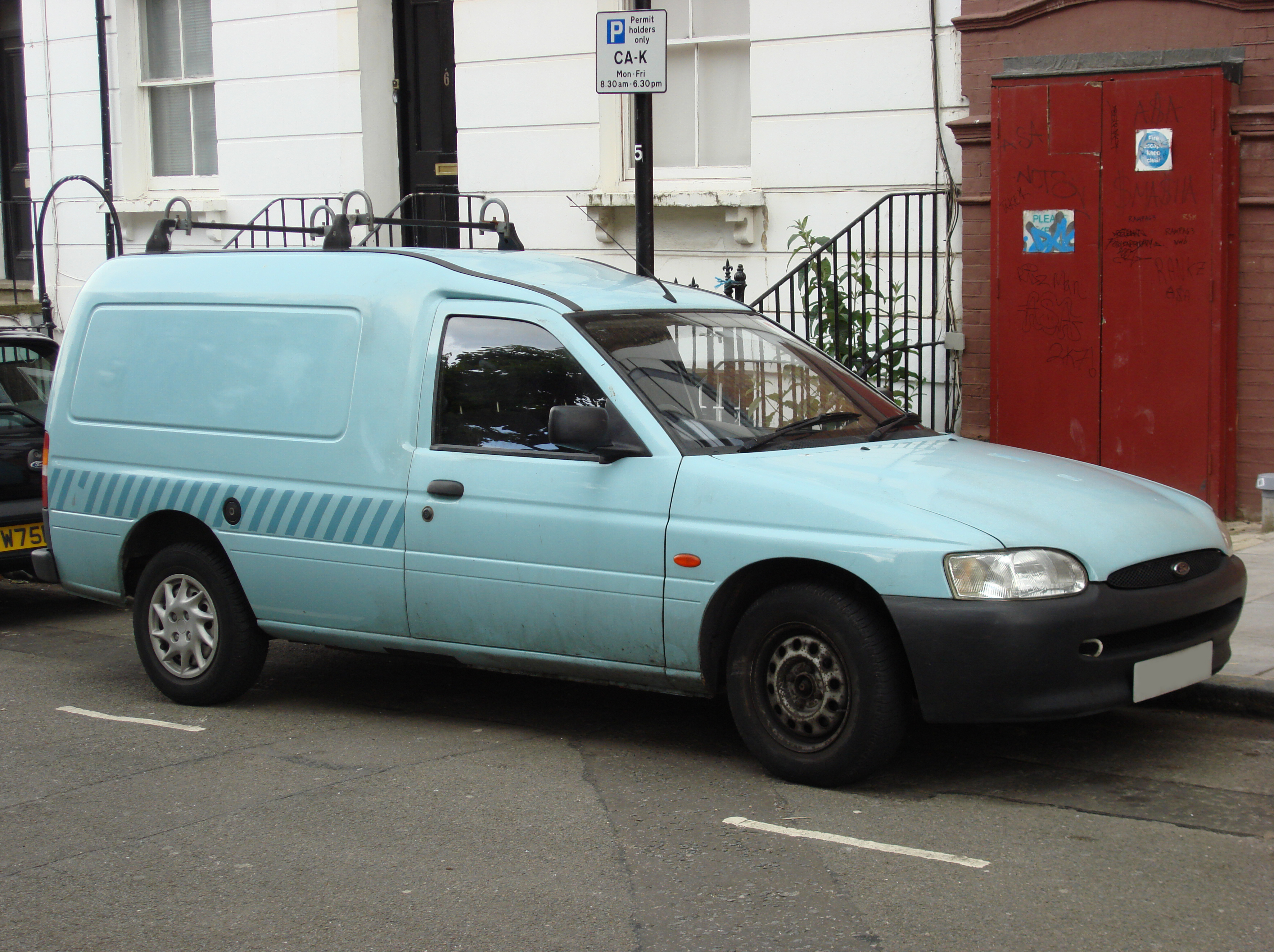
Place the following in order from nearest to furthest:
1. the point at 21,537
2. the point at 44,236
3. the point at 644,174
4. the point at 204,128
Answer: the point at 644,174 < the point at 21,537 < the point at 204,128 < the point at 44,236

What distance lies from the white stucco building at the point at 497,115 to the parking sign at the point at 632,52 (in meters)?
3.24

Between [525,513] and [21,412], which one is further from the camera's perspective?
[21,412]

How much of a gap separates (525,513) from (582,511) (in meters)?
0.25

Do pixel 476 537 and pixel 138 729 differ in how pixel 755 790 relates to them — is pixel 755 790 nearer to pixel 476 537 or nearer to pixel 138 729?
pixel 476 537

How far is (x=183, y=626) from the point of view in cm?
658

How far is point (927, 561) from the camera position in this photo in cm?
Answer: 474

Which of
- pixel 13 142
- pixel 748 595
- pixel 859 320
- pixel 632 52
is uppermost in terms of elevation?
pixel 13 142

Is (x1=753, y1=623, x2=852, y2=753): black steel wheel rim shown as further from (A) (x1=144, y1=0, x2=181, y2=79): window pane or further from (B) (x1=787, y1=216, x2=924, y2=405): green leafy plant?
(A) (x1=144, y1=0, x2=181, y2=79): window pane

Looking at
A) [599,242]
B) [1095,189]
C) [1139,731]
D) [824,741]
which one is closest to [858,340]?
[1095,189]

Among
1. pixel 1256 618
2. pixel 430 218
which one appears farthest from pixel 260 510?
pixel 430 218

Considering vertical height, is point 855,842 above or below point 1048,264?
below

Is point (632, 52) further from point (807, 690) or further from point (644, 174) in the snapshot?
point (807, 690)

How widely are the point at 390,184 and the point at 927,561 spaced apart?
10188 mm

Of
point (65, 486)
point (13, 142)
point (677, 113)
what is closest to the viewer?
point (65, 486)
